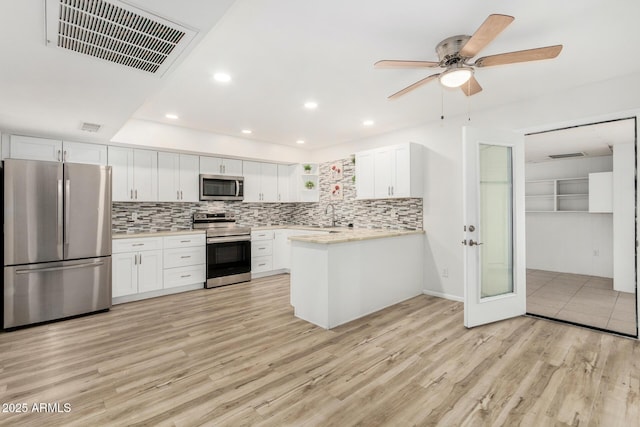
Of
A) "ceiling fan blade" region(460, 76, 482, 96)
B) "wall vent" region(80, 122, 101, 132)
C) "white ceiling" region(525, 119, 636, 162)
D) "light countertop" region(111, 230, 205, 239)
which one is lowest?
"light countertop" region(111, 230, 205, 239)

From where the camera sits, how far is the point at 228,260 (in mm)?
5207

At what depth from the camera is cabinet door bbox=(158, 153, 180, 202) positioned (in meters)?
4.80

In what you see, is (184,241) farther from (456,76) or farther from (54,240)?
(456,76)

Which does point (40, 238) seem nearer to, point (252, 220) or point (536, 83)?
point (252, 220)

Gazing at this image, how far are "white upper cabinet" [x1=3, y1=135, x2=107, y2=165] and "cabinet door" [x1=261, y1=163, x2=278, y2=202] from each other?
262 centimetres

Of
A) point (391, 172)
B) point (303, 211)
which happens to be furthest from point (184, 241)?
point (391, 172)

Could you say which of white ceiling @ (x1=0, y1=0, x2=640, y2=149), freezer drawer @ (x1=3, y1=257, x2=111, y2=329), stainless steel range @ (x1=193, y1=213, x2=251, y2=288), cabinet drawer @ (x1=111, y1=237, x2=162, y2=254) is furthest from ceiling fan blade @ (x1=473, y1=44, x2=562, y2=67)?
freezer drawer @ (x1=3, y1=257, x2=111, y2=329)

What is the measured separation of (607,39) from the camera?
2.35 metres

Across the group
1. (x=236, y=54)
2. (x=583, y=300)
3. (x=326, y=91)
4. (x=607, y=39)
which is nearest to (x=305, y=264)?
(x=326, y=91)

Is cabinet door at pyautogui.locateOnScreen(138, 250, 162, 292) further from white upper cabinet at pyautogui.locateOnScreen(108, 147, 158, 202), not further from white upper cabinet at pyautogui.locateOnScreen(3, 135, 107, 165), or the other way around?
white upper cabinet at pyautogui.locateOnScreen(3, 135, 107, 165)

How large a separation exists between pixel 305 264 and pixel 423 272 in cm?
207

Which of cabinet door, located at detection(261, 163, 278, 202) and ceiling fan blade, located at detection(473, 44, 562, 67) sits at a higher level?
ceiling fan blade, located at detection(473, 44, 562, 67)

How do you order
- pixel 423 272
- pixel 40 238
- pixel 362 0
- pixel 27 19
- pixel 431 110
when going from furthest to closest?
pixel 423 272 < pixel 431 110 < pixel 40 238 < pixel 362 0 < pixel 27 19

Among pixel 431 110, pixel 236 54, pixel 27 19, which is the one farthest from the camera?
pixel 431 110
